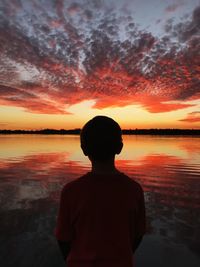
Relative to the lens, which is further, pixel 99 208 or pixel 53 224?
pixel 53 224

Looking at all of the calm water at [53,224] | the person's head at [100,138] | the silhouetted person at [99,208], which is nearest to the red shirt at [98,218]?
the silhouetted person at [99,208]

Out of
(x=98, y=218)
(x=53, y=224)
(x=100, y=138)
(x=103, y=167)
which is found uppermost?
(x=100, y=138)

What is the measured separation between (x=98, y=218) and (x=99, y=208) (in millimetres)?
88

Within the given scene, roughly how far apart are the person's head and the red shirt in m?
0.20

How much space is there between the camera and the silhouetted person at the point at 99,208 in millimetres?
2277

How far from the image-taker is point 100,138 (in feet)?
7.80

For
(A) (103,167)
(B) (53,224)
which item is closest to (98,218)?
(A) (103,167)

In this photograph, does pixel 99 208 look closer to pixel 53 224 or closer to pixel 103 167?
pixel 103 167

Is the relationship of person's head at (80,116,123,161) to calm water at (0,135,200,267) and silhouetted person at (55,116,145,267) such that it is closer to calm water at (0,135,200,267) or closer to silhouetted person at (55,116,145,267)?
silhouetted person at (55,116,145,267)

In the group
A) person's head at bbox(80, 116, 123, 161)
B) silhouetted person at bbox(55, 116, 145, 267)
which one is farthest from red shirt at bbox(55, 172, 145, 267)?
person's head at bbox(80, 116, 123, 161)

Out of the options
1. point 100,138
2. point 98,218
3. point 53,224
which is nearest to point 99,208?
point 98,218

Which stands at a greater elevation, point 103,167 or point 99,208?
point 103,167

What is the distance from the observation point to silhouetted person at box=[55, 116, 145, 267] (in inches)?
89.7

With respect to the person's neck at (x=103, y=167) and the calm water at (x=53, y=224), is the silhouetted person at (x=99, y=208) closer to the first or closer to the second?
the person's neck at (x=103, y=167)
